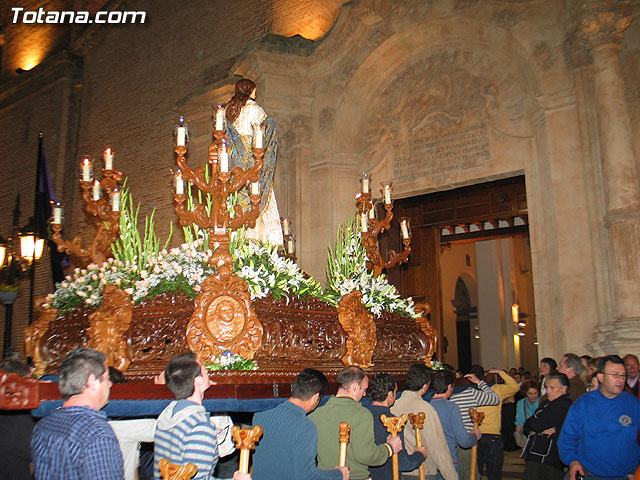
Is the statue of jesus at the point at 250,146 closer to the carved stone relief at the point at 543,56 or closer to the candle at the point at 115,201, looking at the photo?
the candle at the point at 115,201

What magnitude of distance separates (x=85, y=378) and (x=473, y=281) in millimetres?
20125

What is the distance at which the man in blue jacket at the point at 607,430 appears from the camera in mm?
4277

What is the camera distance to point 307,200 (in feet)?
37.1

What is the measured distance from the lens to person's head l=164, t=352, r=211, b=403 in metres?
3.03

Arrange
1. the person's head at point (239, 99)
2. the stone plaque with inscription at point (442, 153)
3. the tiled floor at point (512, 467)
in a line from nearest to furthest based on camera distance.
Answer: the person's head at point (239, 99), the tiled floor at point (512, 467), the stone plaque with inscription at point (442, 153)

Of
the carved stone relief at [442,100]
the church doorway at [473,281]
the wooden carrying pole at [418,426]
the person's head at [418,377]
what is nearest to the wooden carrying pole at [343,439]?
the wooden carrying pole at [418,426]

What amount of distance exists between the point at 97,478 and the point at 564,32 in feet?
28.9

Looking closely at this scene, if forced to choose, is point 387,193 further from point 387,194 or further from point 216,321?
point 216,321

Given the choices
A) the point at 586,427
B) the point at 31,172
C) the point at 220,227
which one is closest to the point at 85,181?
the point at 220,227

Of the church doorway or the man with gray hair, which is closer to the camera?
the man with gray hair

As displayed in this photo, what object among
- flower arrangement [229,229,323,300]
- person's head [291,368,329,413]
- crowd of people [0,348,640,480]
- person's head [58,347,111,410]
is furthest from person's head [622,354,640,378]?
person's head [58,347,111,410]

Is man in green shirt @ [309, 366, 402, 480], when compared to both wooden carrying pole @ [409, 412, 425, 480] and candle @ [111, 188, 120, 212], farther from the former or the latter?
candle @ [111, 188, 120, 212]

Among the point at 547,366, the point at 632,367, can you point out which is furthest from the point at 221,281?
the point at 632,367

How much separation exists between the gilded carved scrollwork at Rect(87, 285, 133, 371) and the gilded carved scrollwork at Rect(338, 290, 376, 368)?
1814 millimetres
